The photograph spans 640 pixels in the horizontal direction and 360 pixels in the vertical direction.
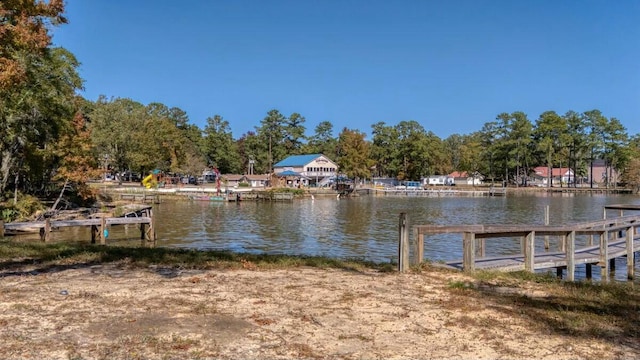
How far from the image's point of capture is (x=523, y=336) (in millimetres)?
5383

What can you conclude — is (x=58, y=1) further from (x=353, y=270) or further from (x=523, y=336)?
(x=523, y=336)

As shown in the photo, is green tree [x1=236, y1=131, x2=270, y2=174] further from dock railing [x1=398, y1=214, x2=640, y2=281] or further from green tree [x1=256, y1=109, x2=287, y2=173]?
dock railing [x1=398, y1=214, x2=640, y2=281]

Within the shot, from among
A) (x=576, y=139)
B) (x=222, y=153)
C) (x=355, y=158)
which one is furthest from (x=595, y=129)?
(x=222, y=153)

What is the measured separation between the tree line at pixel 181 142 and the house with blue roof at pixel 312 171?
7389 mm

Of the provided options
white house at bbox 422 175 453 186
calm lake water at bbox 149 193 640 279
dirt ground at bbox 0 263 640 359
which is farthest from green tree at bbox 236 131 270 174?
dirt ground at bbox 0 263 640 359

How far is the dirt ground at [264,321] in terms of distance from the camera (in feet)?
15.9

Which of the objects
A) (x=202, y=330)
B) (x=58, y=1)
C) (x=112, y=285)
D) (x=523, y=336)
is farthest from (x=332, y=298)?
(x=58, y=1)

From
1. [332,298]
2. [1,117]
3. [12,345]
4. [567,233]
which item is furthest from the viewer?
[1,117]

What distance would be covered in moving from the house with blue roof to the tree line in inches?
291

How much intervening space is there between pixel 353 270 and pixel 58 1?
11160 millimetres

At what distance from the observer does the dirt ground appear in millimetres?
4848

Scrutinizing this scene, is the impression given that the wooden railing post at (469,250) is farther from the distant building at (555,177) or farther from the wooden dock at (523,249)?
the distant building at (555,177)

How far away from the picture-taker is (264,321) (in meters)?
5.84

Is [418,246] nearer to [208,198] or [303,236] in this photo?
[303,236]
